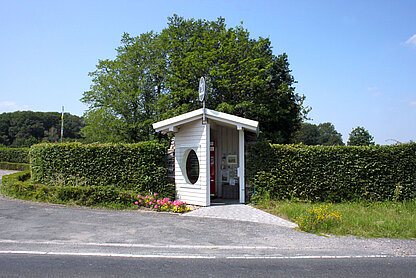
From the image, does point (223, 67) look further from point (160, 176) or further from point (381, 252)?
point (381, 252)

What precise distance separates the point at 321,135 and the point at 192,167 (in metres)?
108

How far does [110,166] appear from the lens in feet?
38.5

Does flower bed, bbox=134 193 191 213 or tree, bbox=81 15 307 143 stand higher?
tree, bbox=81 15 307 143

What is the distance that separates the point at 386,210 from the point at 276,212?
344cm

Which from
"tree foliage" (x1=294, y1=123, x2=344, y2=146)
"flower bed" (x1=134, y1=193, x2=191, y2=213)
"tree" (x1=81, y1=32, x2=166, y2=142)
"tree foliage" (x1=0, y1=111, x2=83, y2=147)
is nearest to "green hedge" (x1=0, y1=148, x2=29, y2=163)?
"tree" (x1=81, y1=32, x2=166, y2=142)

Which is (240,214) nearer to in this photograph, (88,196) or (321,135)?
(88,196)

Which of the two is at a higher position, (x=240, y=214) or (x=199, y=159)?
(x=199, y=159)

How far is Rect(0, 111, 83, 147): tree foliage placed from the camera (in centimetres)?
6806

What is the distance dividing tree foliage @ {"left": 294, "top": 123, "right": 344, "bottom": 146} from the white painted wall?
72856 millimetres

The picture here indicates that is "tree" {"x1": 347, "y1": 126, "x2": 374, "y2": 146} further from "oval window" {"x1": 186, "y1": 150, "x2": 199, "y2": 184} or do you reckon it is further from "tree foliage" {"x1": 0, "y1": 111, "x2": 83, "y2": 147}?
"tree foliage" {"x1": 0, "y1": 111, "x2": 83, "y2": 147}

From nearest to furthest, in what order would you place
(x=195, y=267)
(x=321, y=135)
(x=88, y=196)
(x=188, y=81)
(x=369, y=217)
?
(x=195, y=267) → (x=369, y=217) → (x=88, y=196) → (x=188, y=81) → (x=321, y=135)

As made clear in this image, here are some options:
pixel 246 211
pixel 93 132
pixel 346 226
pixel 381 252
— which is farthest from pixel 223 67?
pixel 381 252

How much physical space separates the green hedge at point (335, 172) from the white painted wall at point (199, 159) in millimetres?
1912

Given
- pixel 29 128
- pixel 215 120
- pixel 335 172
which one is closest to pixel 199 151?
pixel 215 120
